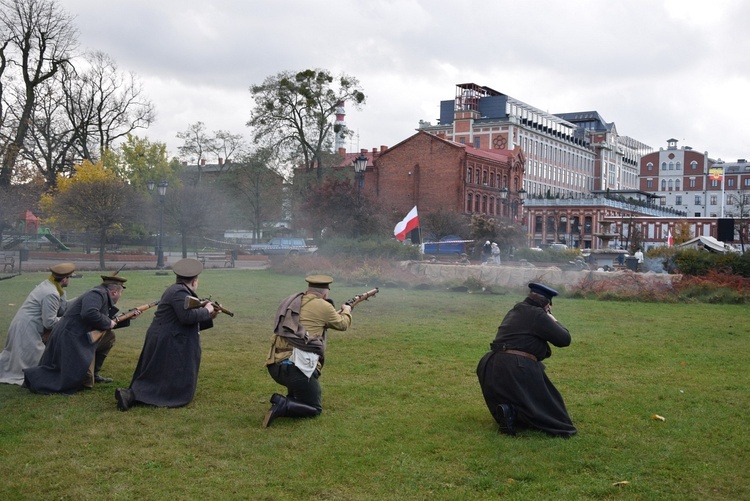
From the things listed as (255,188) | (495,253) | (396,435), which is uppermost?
(255,188)

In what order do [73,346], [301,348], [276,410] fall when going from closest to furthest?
[276,410], [301,348], [73,346]

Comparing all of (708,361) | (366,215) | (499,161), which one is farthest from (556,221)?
(708,361)

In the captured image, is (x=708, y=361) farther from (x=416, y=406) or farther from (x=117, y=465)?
(x=117, y=465)

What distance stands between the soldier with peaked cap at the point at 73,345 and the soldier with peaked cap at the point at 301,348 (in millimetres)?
2182

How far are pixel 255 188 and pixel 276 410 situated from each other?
6010 centimetres

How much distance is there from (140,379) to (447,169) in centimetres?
5944

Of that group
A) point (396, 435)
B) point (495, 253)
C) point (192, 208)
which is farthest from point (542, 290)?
point (192, 208)

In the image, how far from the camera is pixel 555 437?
656cm

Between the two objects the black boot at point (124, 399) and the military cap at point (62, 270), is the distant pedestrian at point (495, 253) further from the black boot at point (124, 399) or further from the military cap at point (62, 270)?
the black boot at point (124, 399)

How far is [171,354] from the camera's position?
7.62 meters

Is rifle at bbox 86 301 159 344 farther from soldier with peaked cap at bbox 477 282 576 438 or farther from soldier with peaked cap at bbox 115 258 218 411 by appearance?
soldier with peaked cap at bbox 477 282 576 438

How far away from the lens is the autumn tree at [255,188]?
60503 millimetres

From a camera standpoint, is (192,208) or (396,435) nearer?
(396,435)

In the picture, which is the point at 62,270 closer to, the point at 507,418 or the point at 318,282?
the point at 318,282
